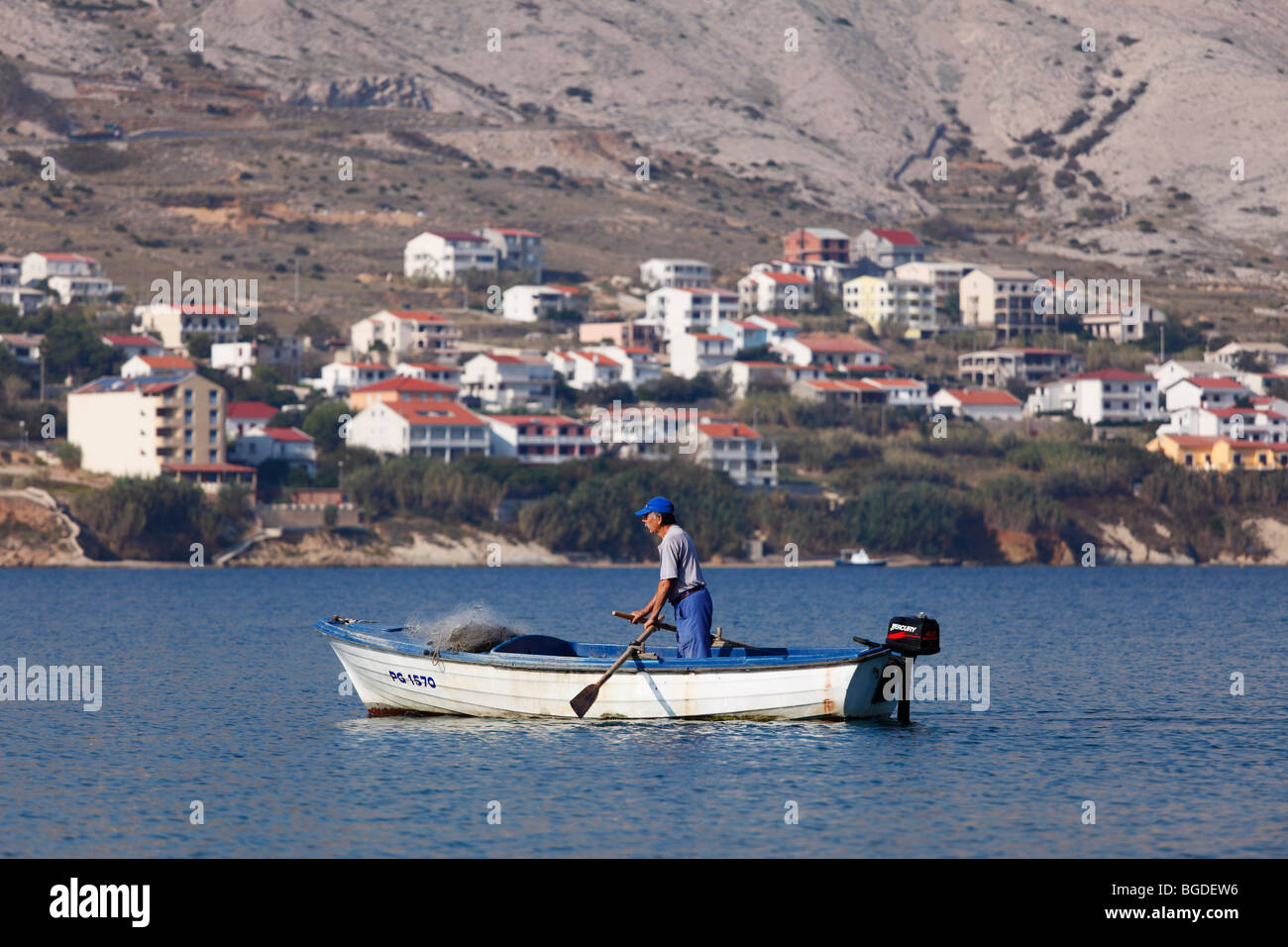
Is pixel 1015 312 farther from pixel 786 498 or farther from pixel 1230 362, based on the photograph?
pixel 786 498

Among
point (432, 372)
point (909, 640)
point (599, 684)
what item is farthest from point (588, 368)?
point (909, 640)

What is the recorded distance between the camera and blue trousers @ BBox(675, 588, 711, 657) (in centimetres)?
2978

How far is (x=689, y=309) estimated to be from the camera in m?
184

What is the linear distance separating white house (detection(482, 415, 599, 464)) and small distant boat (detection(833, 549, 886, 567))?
22.1 m

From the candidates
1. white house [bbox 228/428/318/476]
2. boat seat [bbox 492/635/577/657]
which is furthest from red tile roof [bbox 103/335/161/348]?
boat seat [bbox 492/635/577/657]

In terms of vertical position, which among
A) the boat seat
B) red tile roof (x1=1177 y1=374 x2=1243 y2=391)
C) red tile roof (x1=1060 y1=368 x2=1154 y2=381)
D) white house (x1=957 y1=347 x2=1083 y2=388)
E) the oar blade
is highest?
A: white house (x1=957 y1=347 x2=1083 y2=388)

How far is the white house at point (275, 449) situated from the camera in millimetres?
125938

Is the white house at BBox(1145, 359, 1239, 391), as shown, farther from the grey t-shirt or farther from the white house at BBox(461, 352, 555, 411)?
the grey t-shirt

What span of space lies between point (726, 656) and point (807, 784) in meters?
4.06

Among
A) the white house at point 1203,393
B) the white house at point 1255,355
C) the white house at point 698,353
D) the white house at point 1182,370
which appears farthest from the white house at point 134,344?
the white house at point 1255,355

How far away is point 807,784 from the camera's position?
27.0m

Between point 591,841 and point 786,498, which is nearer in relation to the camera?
point 591,841

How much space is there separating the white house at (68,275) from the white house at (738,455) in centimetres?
7541

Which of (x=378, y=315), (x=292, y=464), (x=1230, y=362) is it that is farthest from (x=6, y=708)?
(x=1230, y=362)
